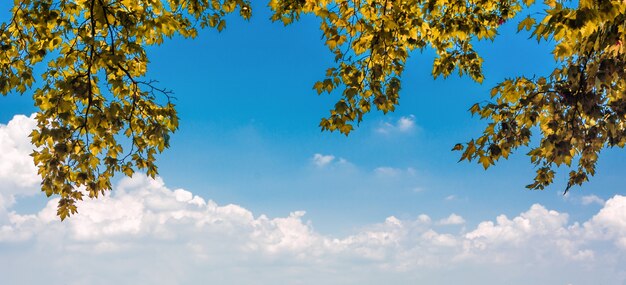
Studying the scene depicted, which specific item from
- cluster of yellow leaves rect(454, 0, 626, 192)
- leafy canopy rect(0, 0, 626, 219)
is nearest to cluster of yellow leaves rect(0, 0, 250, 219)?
leafy canopy rect(0, 0, 626, 219)

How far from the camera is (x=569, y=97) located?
8531 millimetres

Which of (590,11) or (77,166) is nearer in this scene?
(590,11)

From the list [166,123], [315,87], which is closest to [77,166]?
[166,123]

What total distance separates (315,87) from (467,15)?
4.60 meters

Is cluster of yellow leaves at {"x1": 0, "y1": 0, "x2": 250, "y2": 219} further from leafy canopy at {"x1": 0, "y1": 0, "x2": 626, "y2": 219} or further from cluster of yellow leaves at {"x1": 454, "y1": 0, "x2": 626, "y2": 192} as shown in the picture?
cluster of yellow leaves at {"x1": 454, "y1": 0, "x2": 626, "y2": 192}

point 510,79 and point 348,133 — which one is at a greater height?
point 510,79

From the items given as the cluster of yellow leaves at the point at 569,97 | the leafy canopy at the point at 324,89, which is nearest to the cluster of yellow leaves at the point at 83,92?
the leafy canopy at the point at 324,89

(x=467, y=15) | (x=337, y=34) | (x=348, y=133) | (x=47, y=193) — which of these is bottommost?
(x=47, y=193)

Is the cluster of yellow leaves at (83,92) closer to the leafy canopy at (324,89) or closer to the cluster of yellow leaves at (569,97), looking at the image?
the leafy canopy at (324,89)

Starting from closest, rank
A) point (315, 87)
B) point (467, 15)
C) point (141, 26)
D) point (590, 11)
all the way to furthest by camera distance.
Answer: point (590, 11) → point (141, 26) → point (315, 87) → point (467, 15)

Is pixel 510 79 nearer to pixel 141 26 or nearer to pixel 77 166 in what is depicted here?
pixel 141 26

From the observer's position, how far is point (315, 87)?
1007 cm

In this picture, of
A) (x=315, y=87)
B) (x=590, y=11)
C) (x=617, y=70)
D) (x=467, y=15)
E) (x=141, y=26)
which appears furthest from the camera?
(x=467, y=15)

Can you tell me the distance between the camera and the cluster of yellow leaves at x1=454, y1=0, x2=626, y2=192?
6.19m
